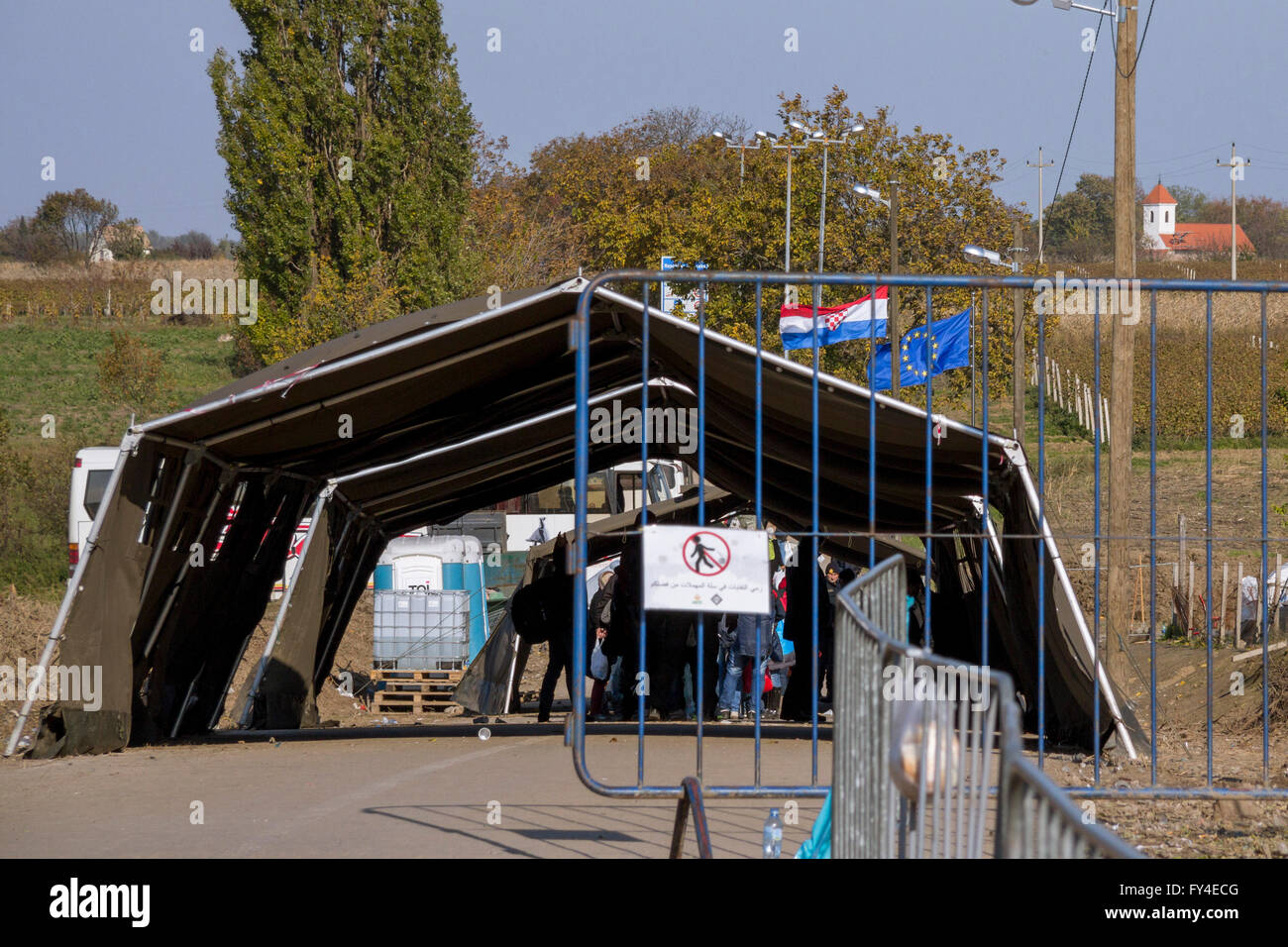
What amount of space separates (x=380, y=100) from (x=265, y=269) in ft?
14.5

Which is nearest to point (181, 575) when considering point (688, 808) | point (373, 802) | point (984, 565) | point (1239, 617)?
point (373, 802)

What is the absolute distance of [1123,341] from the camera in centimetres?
1445

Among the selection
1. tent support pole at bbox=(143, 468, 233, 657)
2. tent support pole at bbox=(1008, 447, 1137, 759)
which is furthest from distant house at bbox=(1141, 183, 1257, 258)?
tent support pole at bbox=(143, 468, 233, 657)

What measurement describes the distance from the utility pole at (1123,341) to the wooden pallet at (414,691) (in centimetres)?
971

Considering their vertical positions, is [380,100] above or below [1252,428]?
above

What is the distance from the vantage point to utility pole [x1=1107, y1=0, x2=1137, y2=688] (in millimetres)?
13961

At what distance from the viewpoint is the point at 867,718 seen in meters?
4.00

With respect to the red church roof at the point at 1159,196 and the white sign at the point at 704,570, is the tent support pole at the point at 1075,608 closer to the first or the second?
the white sign at the point at 704,570

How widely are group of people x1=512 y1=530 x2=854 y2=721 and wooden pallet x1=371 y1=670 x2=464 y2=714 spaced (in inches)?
138

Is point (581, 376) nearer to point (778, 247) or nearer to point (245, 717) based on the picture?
point (245, 717)

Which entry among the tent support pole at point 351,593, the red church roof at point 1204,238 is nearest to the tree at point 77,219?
the tent support pole at point 351,593

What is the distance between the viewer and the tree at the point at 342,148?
2705 cm

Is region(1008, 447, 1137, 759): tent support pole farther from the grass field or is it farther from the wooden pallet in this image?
the grass field
